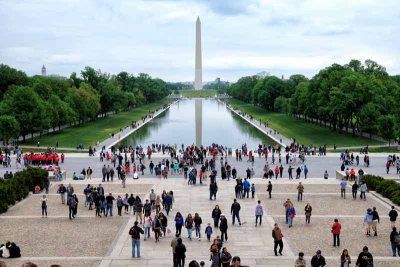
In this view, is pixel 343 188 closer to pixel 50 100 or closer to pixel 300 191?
pixel 300 191

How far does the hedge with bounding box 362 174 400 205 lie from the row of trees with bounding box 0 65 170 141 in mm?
41621

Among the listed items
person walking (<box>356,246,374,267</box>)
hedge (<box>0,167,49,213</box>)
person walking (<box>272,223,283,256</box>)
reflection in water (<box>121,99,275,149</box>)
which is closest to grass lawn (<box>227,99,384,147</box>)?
reflection in water (<box>121,99,275,149</box>)

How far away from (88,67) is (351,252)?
4017 inches

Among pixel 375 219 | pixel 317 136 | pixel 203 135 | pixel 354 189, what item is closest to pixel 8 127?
pixel 203 135

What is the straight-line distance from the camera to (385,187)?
29.2 meters

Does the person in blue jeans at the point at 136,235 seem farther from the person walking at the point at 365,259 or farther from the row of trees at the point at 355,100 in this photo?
the row of trees at the point at 355,100

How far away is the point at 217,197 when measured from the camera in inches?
1143

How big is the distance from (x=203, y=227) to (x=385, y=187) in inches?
489

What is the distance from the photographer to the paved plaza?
18078 mm

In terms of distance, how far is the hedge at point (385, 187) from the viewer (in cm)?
2725

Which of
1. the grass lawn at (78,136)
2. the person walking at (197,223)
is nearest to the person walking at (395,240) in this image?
the person walking at (197,223)

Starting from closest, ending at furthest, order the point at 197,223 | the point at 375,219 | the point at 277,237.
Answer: the point at 277,237 < the point at 197,223 < the point at 375,219

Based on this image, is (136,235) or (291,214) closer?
(136,235)

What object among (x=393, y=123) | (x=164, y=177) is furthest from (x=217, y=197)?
(x=393, y=123)
